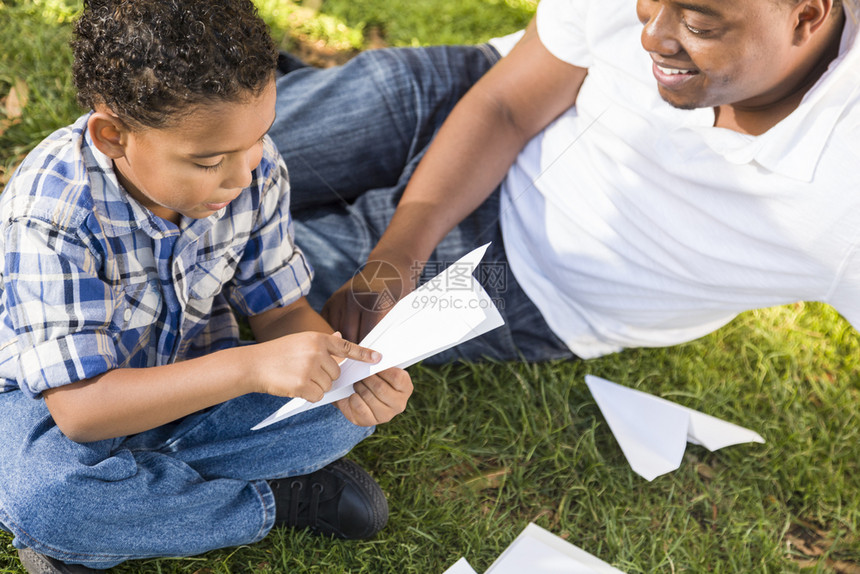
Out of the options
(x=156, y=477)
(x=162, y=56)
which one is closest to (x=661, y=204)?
(x=162, y=56)

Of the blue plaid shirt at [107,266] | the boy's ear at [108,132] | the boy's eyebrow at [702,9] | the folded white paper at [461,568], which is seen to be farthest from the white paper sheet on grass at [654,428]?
the boy's ear at [108,132]

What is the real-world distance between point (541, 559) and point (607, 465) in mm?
298

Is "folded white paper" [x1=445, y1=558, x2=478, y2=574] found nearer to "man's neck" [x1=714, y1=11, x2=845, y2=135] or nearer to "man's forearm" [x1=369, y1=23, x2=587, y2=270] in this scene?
"man's forearm" [x1=369, y1=23, x2=587, y2=270]

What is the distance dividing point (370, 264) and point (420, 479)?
45cm

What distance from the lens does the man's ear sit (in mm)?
1096

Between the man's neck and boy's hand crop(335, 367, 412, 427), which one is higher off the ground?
the man's neck

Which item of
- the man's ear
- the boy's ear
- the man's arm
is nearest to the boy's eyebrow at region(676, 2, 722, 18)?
the man's ear

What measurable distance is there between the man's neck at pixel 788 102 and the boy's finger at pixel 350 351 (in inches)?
28.4

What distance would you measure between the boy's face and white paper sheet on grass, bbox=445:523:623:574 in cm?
80

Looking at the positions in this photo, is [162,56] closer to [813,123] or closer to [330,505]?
[330,505]

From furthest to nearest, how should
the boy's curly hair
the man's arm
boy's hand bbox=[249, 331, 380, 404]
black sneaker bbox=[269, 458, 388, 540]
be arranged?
the man's arm < black sneaker bbox=[269, 458, 388, 540] < boy's hand bbox=[249, 331, 380, 404] < the boy's curly hair

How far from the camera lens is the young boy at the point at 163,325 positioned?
0.98m

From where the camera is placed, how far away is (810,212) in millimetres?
1188

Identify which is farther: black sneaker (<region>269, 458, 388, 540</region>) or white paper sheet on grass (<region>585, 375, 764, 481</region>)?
white paper sheet on grass (<region>585, 375, 764, 481</region>)
